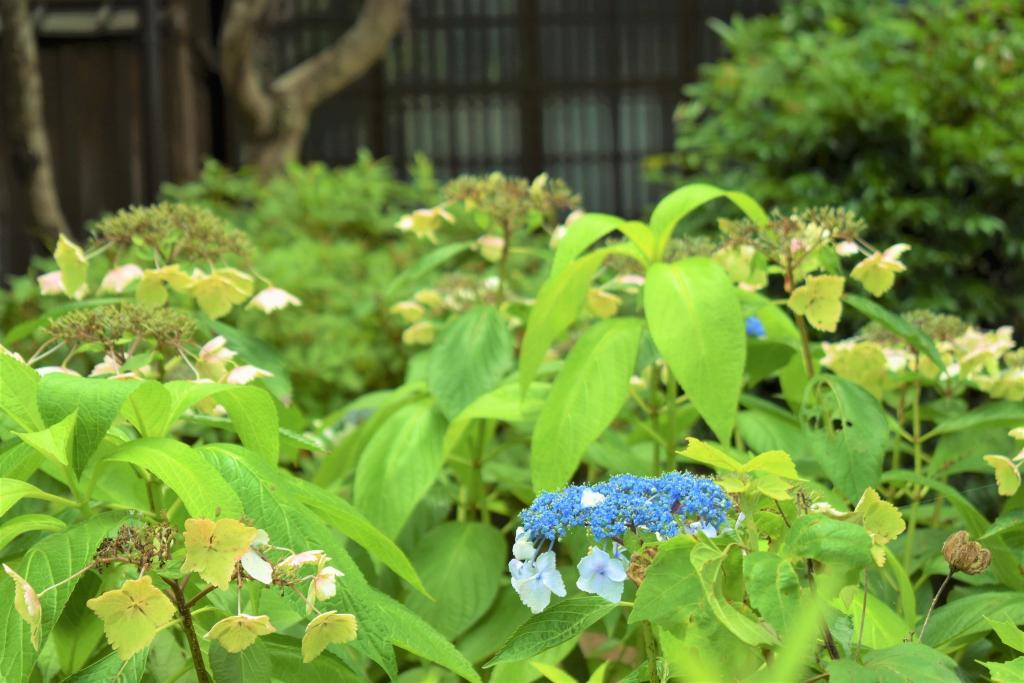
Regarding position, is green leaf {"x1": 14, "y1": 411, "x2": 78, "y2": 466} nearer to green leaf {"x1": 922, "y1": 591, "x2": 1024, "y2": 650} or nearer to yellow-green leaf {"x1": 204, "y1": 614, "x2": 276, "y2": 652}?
yellow-green leaf {"x1": 204, "y1": 614, "x2": 276, "y2": 652}

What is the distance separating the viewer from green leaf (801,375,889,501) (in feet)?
4.09

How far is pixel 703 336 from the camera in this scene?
128 centimetres

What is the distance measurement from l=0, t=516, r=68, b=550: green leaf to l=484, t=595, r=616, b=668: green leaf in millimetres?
400

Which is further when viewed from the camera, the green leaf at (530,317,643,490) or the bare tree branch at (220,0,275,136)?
the bare tree branch at (220,0,275,136)

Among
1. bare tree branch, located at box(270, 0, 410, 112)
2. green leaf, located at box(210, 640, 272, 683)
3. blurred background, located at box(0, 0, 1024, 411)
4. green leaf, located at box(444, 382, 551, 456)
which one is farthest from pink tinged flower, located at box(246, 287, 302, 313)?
bare tree branch, located at box(270, 0, 410, 112)

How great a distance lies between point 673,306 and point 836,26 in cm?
332

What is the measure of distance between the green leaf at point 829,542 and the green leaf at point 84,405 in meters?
0.53

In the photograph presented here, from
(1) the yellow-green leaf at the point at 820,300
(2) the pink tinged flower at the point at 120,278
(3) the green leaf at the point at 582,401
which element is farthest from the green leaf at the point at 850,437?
(2) the pink tinged flower at the point at 120,278

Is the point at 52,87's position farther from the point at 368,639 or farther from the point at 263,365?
the point at 368,639

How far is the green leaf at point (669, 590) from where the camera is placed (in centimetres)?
86

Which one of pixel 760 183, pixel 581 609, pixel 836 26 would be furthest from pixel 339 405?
pixel 581 609

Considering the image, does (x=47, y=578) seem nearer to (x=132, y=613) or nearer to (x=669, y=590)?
(x=132, y=613)

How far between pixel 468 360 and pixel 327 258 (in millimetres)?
3121

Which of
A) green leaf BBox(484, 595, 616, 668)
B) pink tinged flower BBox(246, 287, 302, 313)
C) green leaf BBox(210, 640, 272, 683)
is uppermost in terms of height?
pink tinged flower BBox(246, 287, 302, 313)
